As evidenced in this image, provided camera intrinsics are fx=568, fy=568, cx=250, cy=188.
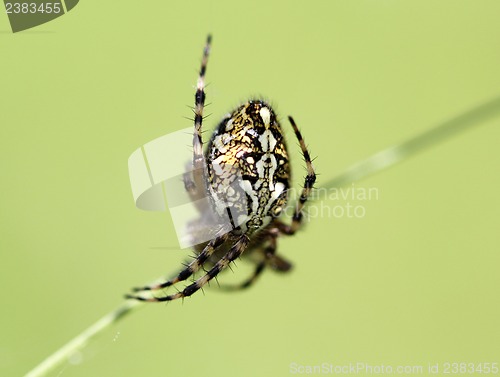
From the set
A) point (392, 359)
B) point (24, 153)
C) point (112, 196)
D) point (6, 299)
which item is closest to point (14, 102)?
point (24, 153)

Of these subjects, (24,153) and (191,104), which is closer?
(191,104)

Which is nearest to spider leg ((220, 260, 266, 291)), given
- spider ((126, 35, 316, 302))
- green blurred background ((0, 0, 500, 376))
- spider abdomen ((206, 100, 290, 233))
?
spider ((126, 35, 316, 302))

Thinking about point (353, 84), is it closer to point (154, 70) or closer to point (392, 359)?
point (154, 70)

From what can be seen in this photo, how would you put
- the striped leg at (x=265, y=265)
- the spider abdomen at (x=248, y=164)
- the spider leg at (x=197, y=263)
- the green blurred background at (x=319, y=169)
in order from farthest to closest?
1. the green blurred background at (x=319, y=169)
2. the striped leg at (x=265, y=265)
3. the spider leg at (x=197, y=263)
4. the spider abdomen at (x=248, y=164)

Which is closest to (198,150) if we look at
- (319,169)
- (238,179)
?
(238,179)

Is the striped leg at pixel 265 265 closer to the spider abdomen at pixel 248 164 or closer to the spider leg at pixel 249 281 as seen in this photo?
the spider leg at pixel 249 281

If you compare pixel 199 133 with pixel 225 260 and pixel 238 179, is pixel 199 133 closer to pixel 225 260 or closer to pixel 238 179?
pixel 238 179

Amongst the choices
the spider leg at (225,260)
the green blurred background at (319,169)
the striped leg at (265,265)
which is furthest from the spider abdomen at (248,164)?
Result: the green blurred background at (319,169)
